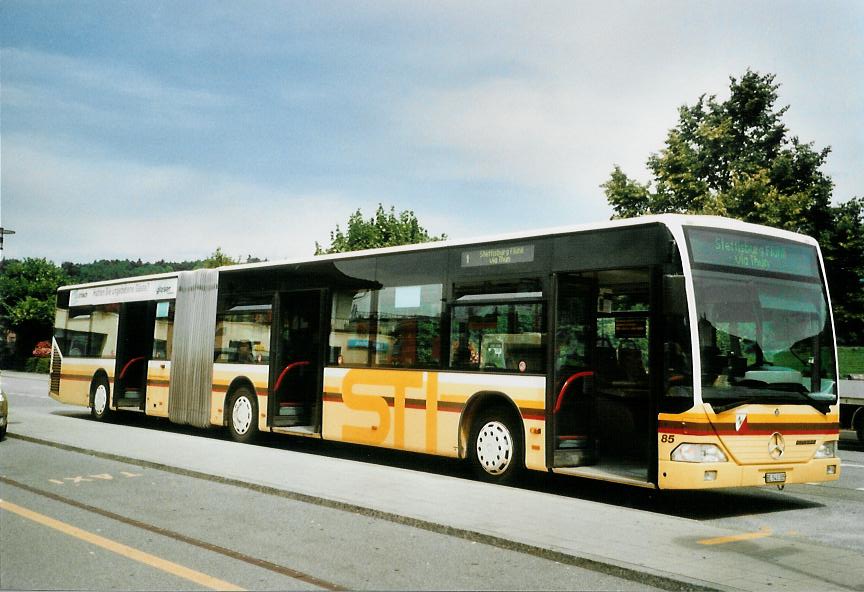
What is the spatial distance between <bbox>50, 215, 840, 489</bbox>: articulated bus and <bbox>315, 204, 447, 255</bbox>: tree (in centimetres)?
3617

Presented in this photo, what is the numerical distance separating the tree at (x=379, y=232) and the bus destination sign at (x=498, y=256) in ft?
130

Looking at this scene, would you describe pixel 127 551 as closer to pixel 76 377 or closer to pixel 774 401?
pixel 774 401

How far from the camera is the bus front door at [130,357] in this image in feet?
63.6

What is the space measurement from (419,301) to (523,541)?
566 cm

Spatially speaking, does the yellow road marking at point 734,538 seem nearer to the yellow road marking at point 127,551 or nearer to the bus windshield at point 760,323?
the bus windshield at point 760,323

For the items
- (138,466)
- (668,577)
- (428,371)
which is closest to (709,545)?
(668,577)

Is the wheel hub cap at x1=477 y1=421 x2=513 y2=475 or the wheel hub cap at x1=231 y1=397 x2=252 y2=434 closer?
the wheel hub cap at x1=477 y1=421 x2=513 y2=475

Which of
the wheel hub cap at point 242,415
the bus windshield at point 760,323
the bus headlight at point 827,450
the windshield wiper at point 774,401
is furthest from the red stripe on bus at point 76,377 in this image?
the bus headlight at point 827,450

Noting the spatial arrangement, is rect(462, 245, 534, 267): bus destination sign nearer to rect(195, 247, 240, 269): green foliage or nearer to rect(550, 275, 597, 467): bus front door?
rect(550, 275, 597, 467): bus front door

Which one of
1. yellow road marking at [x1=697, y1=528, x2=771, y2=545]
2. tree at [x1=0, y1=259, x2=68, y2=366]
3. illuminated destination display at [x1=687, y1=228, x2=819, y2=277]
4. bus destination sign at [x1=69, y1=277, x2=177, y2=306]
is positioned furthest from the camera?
tree at [x1=0, y1=259, x2=68, y2=366]

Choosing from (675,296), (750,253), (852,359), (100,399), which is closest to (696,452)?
(675,296)

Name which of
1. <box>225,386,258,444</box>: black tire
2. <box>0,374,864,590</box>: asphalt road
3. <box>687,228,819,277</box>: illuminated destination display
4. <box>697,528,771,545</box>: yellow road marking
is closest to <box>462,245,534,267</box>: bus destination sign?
<box>687,228,819,277</box>: illuminated destination display

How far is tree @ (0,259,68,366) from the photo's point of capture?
6956 centimetres

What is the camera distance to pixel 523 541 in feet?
23.0
